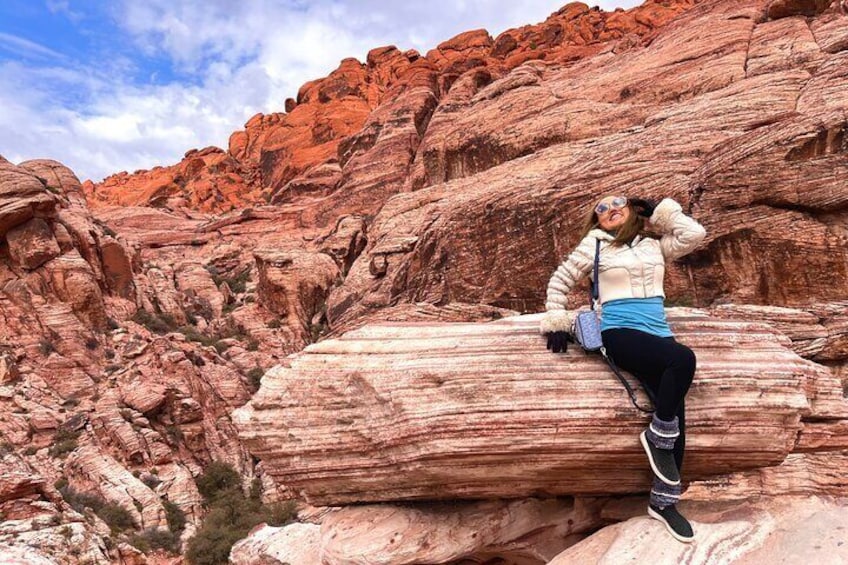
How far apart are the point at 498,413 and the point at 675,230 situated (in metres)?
2.52

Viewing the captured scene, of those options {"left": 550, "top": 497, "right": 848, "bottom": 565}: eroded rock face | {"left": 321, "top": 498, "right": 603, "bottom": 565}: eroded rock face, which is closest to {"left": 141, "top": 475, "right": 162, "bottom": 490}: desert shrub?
{"left": 321, "top": 498, "right": 603, "bottom": 565}: eroded rock face

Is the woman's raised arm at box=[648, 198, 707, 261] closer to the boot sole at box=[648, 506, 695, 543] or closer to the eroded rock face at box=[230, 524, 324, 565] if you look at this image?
the boot sole at box=[648, 506, 695, 543]

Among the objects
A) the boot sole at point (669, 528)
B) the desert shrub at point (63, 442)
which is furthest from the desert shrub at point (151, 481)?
the boot sole at point (669, 528)

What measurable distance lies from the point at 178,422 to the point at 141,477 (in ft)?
11.0

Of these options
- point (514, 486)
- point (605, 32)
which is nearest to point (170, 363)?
point (514, 486)

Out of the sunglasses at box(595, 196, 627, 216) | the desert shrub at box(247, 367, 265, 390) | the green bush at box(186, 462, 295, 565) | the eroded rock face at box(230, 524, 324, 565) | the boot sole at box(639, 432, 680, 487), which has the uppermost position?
the sunglasses at box(595, 196, 627, 216)

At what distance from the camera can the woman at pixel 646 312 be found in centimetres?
462

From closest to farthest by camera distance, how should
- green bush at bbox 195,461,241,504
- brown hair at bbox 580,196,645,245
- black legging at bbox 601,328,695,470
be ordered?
black legging at bbox 601,328,695,470, brown hair at bbox 580,196,645,245, green bush at bbox 195,461,241,504

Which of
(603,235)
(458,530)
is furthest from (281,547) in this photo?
(603,235)

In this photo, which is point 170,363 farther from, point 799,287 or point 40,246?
point 799,287

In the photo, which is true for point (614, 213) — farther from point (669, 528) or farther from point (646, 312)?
point (669, 528)

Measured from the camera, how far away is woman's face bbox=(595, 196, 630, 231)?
5.12m

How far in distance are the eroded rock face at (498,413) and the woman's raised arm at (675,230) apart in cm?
122

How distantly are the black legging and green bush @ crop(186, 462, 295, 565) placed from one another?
1537 centimetres
